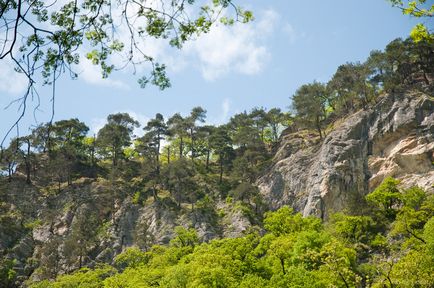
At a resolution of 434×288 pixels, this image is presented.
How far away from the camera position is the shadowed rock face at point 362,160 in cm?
4672

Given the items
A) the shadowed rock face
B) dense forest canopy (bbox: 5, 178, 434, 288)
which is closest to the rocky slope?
the shadowed rock face

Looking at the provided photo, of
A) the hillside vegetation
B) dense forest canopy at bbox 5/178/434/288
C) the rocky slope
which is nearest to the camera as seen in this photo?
dense forest canopy at bbox 5/178/434/288

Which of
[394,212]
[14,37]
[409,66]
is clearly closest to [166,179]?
[394,212]

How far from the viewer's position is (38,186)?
214ft

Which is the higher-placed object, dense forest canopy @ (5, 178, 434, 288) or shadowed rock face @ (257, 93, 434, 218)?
shadowed rock face @ (257, 93, 434, 218)

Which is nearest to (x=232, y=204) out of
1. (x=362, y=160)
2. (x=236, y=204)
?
(x=236, y=204)

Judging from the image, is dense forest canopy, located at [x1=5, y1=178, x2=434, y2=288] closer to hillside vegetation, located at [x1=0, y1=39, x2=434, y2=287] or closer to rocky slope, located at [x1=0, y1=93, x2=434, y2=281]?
hillside vegetation, located at [x1=0, y1=39, x2=434, y2=287]

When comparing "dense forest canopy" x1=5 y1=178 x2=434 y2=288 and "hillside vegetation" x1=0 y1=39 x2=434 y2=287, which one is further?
"hillside vegetation" x1=0 y1=39 x2=434 y2=287

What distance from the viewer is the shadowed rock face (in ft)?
153

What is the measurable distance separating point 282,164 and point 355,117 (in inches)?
464

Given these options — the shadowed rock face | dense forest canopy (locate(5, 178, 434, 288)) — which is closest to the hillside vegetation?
dense forest canopy (locate(5, 178, 434, 288))

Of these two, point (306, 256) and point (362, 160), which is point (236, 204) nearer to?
point (362, 160)

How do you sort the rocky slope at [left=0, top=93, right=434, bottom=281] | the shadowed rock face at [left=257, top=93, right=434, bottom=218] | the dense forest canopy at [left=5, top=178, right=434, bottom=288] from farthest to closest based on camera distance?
the rocky slope at [left=0, top=93, right=434, bottom=281], the shadowed rock face at [left=257, top=93, right=434, bottom=218], the dense forest canopy at [left=5, top=178, right=434, bottom=288]

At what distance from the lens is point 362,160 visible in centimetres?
5081
